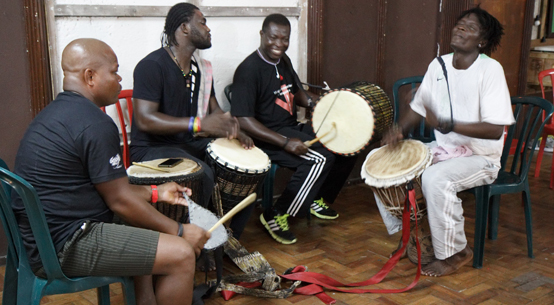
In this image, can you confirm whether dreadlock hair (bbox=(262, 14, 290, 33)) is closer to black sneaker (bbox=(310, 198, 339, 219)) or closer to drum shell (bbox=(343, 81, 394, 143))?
drum shell (bbox=(343, 81, 394, 143))

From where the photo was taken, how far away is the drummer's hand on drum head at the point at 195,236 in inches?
82.2

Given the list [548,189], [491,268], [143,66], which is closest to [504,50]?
[548,189]

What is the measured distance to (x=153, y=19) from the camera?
3.42 meters

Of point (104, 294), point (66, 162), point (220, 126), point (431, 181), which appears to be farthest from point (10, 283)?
point (431, 181)

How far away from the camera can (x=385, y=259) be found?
127 inches

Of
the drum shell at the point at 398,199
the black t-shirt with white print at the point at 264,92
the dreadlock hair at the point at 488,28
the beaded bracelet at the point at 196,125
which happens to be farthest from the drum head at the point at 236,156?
the dreadlock hair at the point at 488,28

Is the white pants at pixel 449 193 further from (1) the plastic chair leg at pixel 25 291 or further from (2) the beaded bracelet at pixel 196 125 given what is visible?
(1) the plastic chair leg at pixel 25 291

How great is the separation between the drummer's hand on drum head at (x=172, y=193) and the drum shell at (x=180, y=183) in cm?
14

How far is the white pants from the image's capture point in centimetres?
290

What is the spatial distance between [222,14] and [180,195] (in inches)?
67.5

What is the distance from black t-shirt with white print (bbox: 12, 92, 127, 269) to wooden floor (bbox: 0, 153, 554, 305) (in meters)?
0.91

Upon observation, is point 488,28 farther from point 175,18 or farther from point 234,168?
point 175,18

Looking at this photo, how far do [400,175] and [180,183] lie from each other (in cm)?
112

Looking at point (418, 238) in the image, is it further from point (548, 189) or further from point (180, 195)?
point (548, 189)
